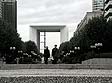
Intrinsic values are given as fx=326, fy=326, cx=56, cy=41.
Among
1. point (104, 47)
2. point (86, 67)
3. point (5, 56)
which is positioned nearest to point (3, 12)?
point (5, 56)

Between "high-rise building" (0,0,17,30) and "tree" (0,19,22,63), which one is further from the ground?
"high-rise building" (0,0,17,30)

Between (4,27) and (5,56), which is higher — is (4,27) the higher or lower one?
the higher one

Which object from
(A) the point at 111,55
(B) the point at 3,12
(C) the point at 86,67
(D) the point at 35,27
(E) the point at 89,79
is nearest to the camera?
(E) the point at 89,79

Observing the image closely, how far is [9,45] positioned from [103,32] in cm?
1974

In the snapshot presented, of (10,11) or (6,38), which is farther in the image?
(10,11)

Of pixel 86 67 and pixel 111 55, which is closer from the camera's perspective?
pixel 86 67

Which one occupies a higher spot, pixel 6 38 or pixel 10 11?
pixel 10 11

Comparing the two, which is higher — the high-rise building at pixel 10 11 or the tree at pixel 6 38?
the high-rise building at pixel 10 11

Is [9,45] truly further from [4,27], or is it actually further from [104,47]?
[104,47]

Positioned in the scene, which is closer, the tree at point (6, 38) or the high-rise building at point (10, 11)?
the tree at point (6, 38)

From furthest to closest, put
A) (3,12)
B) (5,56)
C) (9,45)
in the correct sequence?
(3,12)
(5,56)
(9,45)

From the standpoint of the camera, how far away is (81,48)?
80.4 m

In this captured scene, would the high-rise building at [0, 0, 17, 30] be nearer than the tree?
No

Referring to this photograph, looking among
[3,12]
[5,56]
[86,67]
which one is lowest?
[5,56]
